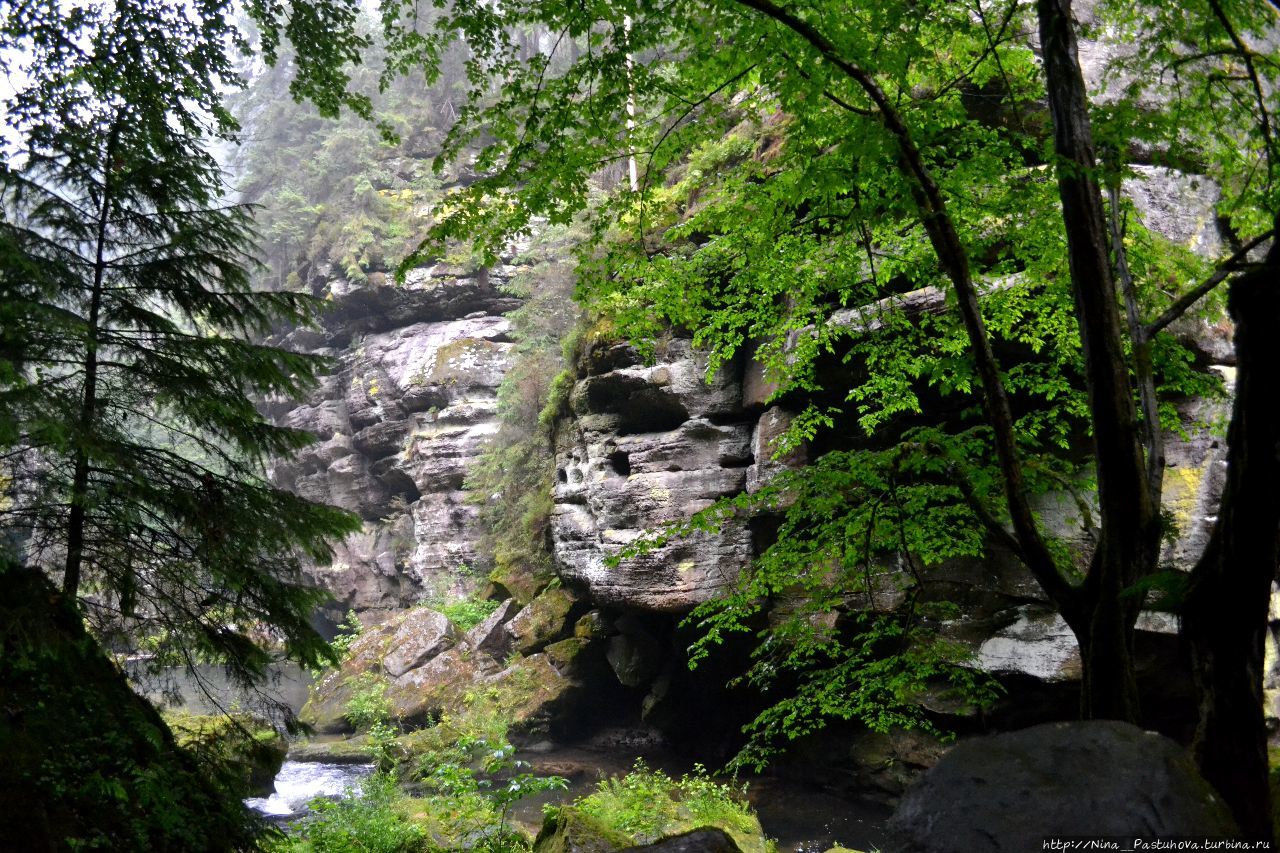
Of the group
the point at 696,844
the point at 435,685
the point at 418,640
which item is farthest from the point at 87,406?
the point at 418,640

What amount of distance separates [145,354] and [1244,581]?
700cm

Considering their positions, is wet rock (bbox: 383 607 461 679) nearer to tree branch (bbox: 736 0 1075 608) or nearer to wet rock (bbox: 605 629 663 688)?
wet rock (bbox: 605 629 663 688)

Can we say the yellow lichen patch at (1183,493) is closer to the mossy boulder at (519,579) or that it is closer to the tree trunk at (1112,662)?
Answer: the tree trunk at (1112,662)

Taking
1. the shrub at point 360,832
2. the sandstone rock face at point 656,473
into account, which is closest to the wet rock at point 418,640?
the sandstone rock face at point 656,473

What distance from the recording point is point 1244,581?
3006mm

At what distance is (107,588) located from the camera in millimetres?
4852

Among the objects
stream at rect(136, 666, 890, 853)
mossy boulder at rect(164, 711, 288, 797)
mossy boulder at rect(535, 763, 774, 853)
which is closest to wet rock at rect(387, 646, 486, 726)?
stream at rect(136, 666, 890, 853)

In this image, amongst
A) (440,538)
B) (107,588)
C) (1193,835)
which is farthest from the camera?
(440,538)

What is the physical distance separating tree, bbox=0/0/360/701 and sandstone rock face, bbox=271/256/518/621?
16.8 m

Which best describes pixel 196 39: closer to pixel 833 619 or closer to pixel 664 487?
pixel 664 487

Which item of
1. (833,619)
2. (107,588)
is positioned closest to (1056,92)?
(107,588)

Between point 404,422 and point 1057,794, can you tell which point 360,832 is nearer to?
point 1057,794

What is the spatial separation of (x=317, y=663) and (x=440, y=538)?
18.2 metres

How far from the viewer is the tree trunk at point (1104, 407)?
3580 millimetres
